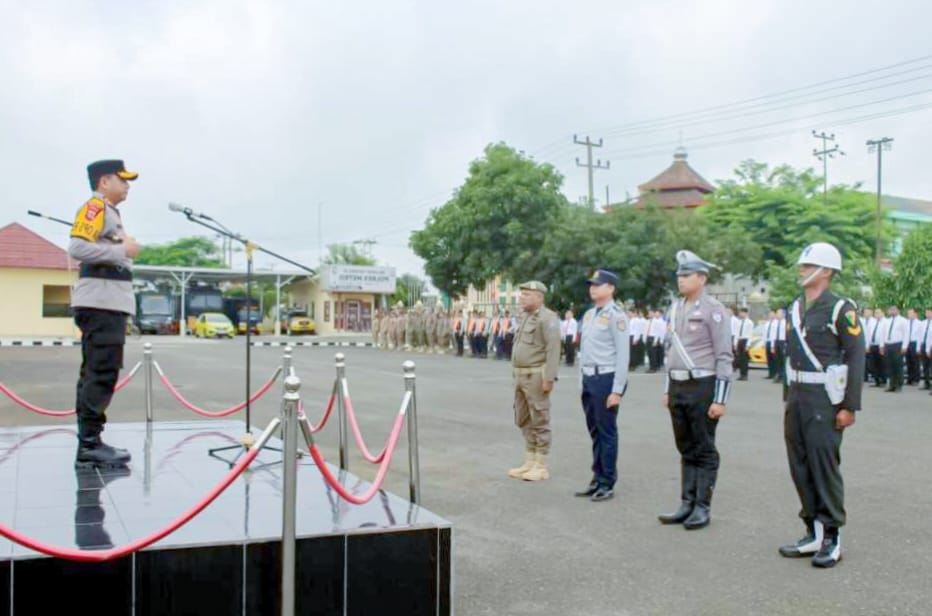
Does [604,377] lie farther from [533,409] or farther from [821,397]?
[821,397]

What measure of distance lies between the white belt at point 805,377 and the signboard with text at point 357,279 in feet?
170

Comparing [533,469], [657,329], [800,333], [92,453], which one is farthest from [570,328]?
[92,453]

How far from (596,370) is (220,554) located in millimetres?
4209

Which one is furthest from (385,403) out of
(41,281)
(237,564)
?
(41,281)

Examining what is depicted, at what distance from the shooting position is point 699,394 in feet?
21.5

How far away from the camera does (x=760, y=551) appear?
588cm

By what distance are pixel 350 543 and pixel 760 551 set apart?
2964mm

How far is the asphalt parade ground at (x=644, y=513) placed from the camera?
196 inches

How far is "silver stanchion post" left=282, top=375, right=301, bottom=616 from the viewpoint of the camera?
4.05m

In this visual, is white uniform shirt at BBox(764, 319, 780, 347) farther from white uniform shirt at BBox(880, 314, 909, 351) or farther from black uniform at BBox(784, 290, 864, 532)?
black uniform at BBox(784, 290, 864, 532)

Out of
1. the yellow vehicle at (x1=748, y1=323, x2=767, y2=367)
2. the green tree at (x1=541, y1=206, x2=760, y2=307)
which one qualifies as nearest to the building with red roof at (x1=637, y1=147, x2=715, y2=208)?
the green tree at (x1=541, y1=206, x2=760, y2=307)

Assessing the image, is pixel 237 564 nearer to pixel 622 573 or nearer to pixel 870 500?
pixel 622 573

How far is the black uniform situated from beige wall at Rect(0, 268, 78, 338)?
3939cm

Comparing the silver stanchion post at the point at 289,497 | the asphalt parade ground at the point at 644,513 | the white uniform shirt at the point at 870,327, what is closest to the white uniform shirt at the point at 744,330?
the white uniform shirt at the point at 870,327
